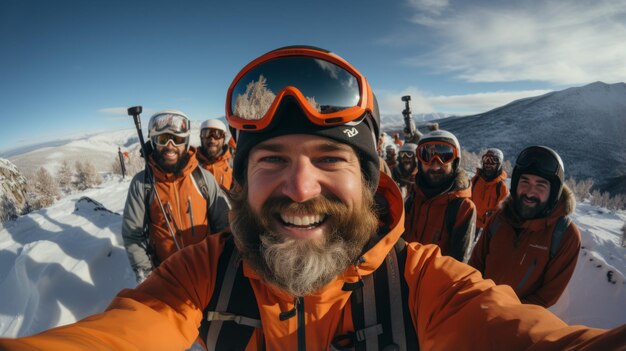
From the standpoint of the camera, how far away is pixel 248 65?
184 cm

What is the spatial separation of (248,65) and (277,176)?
2.98 feet

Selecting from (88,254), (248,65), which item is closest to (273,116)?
(248,65)

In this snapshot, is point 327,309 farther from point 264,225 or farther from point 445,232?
point 445,232

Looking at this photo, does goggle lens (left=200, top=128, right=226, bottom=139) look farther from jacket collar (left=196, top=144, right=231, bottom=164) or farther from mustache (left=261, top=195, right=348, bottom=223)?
mustache (left=261, top=195, right=348, bottom=223)

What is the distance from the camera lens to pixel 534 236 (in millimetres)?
2691

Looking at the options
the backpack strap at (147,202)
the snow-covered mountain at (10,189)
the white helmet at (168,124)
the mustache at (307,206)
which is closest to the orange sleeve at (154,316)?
the mustache at (307,206)

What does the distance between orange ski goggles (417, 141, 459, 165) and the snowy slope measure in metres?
2.86

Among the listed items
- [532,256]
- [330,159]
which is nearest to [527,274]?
[532,256]

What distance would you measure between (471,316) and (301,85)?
5.09 ft

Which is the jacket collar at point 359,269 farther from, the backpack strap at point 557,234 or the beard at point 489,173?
the beard at point 489,173

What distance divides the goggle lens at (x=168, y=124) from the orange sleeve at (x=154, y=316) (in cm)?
264

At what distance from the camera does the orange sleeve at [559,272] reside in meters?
2.50

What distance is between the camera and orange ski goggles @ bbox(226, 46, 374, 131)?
1.69m

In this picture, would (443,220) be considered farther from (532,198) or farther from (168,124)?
(168,124)
